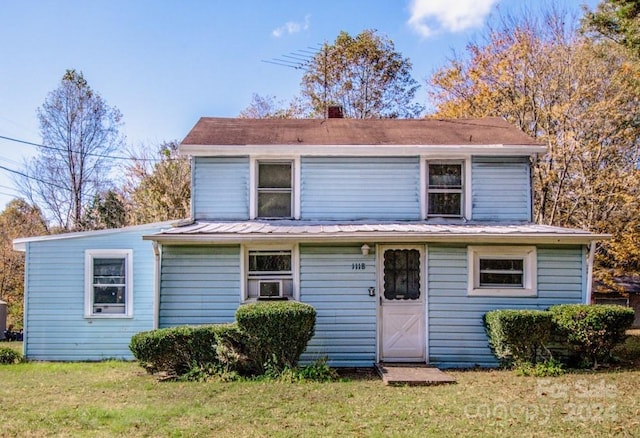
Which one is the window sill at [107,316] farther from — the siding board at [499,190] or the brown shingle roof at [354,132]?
the siding board at [499,190]

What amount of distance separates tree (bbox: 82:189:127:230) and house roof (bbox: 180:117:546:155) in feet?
40.2

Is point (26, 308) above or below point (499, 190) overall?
below

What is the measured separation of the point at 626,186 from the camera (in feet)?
48.8

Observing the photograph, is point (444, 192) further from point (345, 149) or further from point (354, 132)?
point (354, 132)

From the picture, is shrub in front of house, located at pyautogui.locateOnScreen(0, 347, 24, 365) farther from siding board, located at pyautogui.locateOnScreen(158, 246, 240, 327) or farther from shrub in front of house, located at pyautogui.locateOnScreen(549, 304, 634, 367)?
shrub in front of house, located at pyautogui.locateOnScreen(549, 304, 634, 367)

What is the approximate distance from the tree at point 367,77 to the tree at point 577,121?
21.4 ft

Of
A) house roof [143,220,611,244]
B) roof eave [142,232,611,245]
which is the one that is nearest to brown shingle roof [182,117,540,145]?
house roof [143,220,611,244]

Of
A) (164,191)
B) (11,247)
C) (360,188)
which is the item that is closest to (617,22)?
(360,188)

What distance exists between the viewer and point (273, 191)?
10266mm

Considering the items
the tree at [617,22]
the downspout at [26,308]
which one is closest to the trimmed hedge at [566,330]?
the tree at [617,22]

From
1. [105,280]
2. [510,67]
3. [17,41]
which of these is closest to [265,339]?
[105,280]

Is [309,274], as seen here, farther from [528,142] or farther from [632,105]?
[632,105]

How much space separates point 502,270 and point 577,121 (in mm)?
8447

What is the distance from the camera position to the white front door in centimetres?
920
